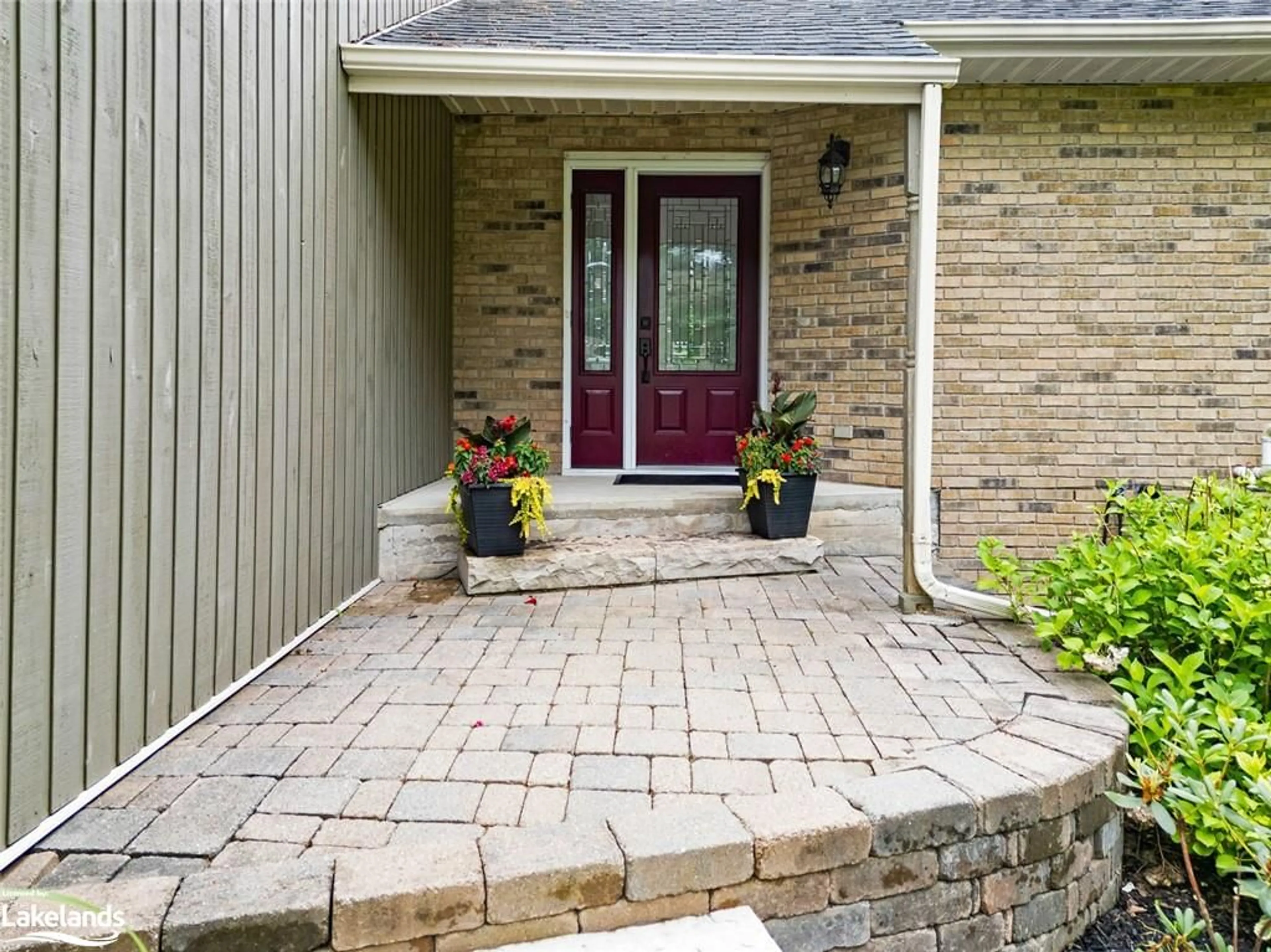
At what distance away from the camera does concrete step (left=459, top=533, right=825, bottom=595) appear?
3887mm

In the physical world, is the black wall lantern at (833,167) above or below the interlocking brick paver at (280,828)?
above

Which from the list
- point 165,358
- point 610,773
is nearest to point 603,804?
point 610,773

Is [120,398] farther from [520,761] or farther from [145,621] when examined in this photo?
[520,761]

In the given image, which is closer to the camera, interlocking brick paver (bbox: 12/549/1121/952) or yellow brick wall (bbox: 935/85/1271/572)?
A: interlocking brick paver (bbox: 12/549/1121/952)

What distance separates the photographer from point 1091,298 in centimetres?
503

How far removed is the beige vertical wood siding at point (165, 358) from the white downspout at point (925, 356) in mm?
2445

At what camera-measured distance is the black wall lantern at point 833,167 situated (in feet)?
16.5

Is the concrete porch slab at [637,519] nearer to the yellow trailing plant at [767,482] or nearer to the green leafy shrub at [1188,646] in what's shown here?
the yellow trailing plant at [767,482]

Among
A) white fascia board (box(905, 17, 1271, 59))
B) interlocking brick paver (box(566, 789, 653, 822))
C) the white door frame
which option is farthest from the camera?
the white door frame

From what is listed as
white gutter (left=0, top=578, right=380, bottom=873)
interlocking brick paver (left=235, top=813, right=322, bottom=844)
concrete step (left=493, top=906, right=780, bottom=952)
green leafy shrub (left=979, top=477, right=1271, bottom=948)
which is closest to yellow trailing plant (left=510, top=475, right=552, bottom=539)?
white gutter (left=0, top=578, right=380, bottom=873)

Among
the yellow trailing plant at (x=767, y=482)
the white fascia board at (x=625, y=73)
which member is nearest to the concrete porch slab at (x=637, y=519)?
the yellow trailing plant at (x=767, y=482)

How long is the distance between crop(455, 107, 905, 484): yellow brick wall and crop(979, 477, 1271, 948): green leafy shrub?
1.88 metres

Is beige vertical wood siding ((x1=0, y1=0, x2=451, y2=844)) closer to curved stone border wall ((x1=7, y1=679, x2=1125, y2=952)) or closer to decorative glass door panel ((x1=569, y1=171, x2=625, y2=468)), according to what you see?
curved stone border wall ((x1=7, y1=679, x2=1125, y2=952))

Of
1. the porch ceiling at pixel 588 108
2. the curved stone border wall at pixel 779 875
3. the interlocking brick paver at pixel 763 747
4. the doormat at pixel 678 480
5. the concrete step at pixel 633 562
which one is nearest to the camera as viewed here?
the curved stone border wall at pixel 779 875
